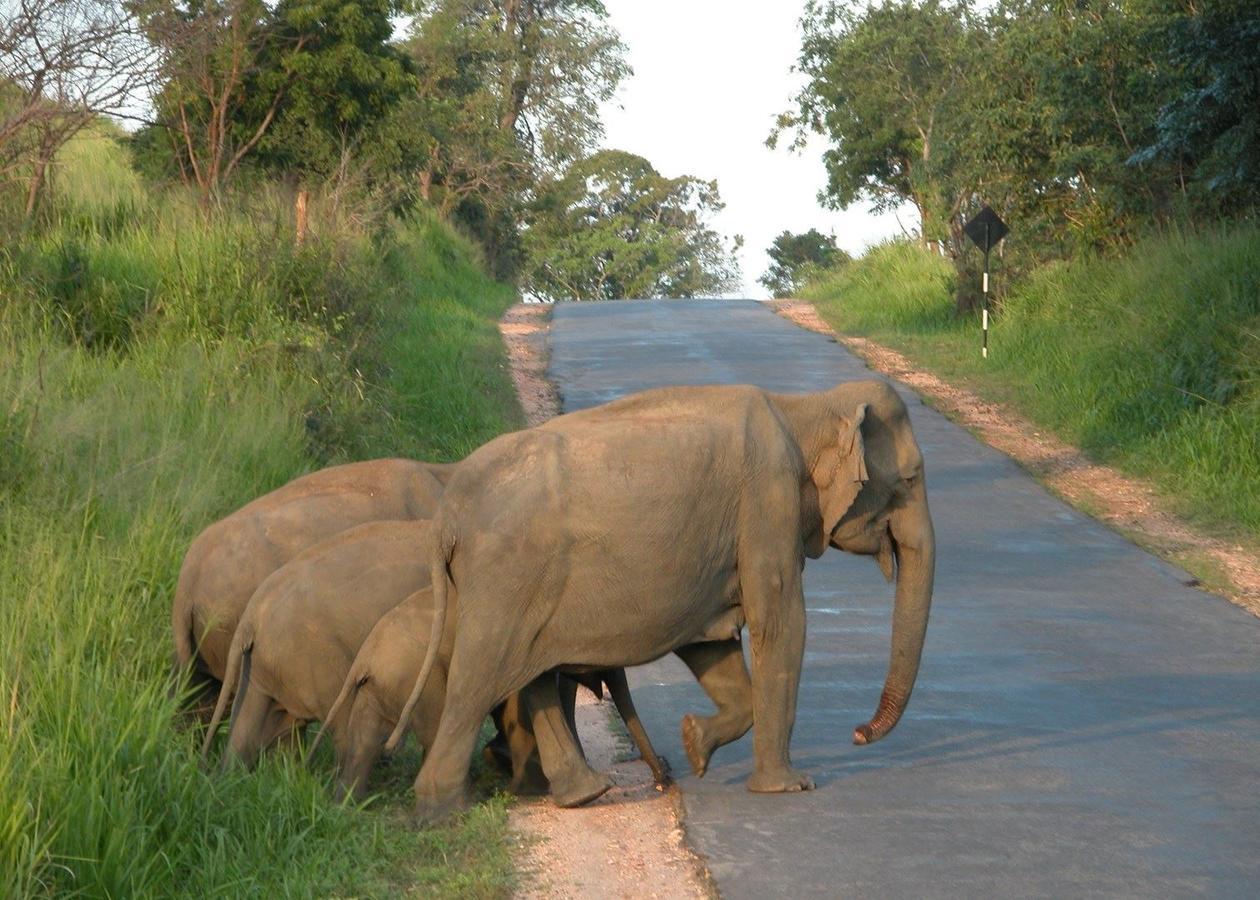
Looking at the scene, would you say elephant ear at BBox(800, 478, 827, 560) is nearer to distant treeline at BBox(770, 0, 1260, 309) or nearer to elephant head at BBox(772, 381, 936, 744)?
elephant head at BBox(772, 381, 936, 744)

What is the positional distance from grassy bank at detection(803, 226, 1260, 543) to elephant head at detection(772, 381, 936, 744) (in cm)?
681

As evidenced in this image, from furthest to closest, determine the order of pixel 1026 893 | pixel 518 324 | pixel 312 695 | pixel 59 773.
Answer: pixel 518 324 → pixel 312 695 → pixel 1026 893 → pixel 59 773

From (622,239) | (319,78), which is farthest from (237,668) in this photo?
(622,239)

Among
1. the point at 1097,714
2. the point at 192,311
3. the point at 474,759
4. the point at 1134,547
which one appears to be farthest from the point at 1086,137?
the point at 474,759

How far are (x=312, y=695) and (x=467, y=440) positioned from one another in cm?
826

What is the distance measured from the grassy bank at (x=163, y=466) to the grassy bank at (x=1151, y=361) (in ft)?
18.5

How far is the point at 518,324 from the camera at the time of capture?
2934 centimetres

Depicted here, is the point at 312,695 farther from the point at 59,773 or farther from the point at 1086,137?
the point at 1086,137

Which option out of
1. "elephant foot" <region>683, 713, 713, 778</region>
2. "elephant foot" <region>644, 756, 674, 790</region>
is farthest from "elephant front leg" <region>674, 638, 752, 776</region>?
"elephant foot" <region>644, 756, 674, 790</region>

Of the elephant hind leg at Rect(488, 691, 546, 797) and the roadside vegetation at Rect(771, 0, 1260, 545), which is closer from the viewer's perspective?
the elephant hind leg at Rect(488, 691, 546, 797)

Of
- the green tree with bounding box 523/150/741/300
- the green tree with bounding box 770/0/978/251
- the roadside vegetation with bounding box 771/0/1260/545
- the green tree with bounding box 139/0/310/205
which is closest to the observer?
the roadside vegetation with bounding box 771/0/1260/545

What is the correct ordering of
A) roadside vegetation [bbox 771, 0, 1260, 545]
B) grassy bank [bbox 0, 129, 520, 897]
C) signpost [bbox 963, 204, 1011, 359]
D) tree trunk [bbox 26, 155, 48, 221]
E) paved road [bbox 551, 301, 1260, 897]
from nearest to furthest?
grassy bank [bbox 0, 129, 520, 897], paved road [bbox 551, 301, 1260, 897], tree trunk [bbox 26, 155, 48, 221], roadside vegetation [bbox 771, 0, 1260, 545], signpost [bbox 963, 204, 1011, 359]

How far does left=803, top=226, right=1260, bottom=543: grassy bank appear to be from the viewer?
1480 cm

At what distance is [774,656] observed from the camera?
680 cm
